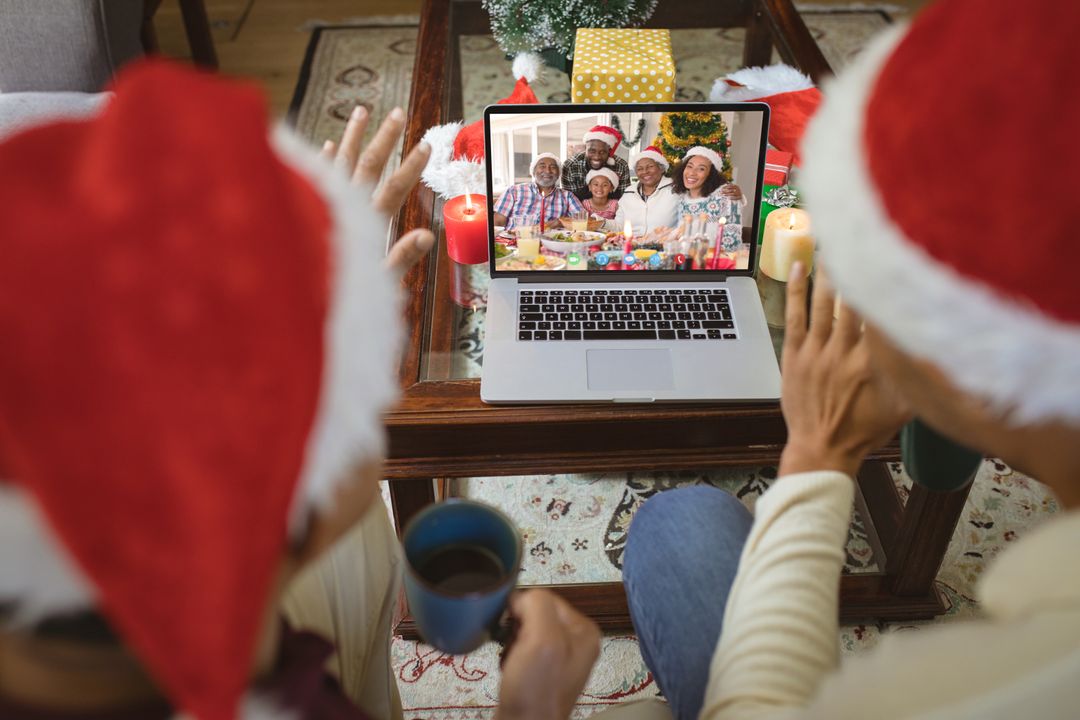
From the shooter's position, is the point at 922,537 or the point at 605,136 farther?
the point at 922,537

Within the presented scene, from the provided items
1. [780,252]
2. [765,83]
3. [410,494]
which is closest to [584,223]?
[780,252]

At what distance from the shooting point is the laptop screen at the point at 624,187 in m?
1.10

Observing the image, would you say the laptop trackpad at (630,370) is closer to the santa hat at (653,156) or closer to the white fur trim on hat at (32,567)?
the santa hat at (653,156)

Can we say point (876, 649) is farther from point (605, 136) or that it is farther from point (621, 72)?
point (621, 72)

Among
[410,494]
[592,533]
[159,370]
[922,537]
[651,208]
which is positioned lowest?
[592,533]

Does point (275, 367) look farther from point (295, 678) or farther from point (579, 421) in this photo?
point (579, 421)

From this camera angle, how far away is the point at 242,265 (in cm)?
38

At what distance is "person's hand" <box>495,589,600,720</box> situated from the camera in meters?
0.69

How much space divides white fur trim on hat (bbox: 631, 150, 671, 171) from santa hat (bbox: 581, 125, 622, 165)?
3cm

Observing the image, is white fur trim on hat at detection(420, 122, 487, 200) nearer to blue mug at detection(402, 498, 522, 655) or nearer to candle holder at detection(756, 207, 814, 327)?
candle holder at detection(756, 207, 814, 327)

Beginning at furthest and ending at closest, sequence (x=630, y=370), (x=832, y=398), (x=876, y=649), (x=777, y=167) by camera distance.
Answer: (x=777, y=167) < (x=630, y=370) < (x=832, y=398) < (x=876, y=649)

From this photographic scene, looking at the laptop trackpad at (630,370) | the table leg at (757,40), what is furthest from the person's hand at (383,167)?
the table leg at (757,40)

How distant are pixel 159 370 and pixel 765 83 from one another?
137 cm

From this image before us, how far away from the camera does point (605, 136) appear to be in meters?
1.11
